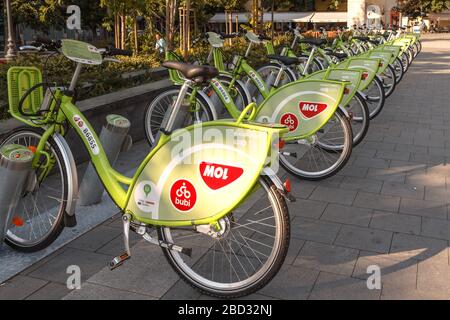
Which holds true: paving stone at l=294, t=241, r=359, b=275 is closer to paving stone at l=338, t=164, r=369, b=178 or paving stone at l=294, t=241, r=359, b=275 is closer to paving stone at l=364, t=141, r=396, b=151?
paving stone at l=338, t=164, r=369, b=178

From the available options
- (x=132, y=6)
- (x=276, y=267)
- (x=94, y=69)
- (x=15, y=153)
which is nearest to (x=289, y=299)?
(x=276, y=267)

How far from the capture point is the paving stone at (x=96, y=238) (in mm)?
3553

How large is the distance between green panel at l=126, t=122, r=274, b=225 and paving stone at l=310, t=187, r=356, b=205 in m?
1.92

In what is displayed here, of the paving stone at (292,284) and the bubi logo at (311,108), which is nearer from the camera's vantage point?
the paving stone at (292,284)

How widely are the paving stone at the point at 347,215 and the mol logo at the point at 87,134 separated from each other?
1.84 metres

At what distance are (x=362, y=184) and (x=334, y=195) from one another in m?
0.46

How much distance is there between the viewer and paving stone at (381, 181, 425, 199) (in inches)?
182

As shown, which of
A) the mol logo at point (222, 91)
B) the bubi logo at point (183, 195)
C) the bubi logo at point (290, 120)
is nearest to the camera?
the bubi logo at point (183, 195)

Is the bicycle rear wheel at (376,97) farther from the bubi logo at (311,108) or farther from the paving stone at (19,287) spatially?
the paving stone at (19,287)

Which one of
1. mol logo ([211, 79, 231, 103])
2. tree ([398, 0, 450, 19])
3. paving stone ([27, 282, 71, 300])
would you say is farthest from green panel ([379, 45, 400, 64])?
tree ([398, 0, 450, 19])

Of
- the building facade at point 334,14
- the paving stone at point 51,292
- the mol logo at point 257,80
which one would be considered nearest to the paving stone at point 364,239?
the paving stone at point 51,292

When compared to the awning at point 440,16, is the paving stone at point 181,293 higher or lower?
lower
